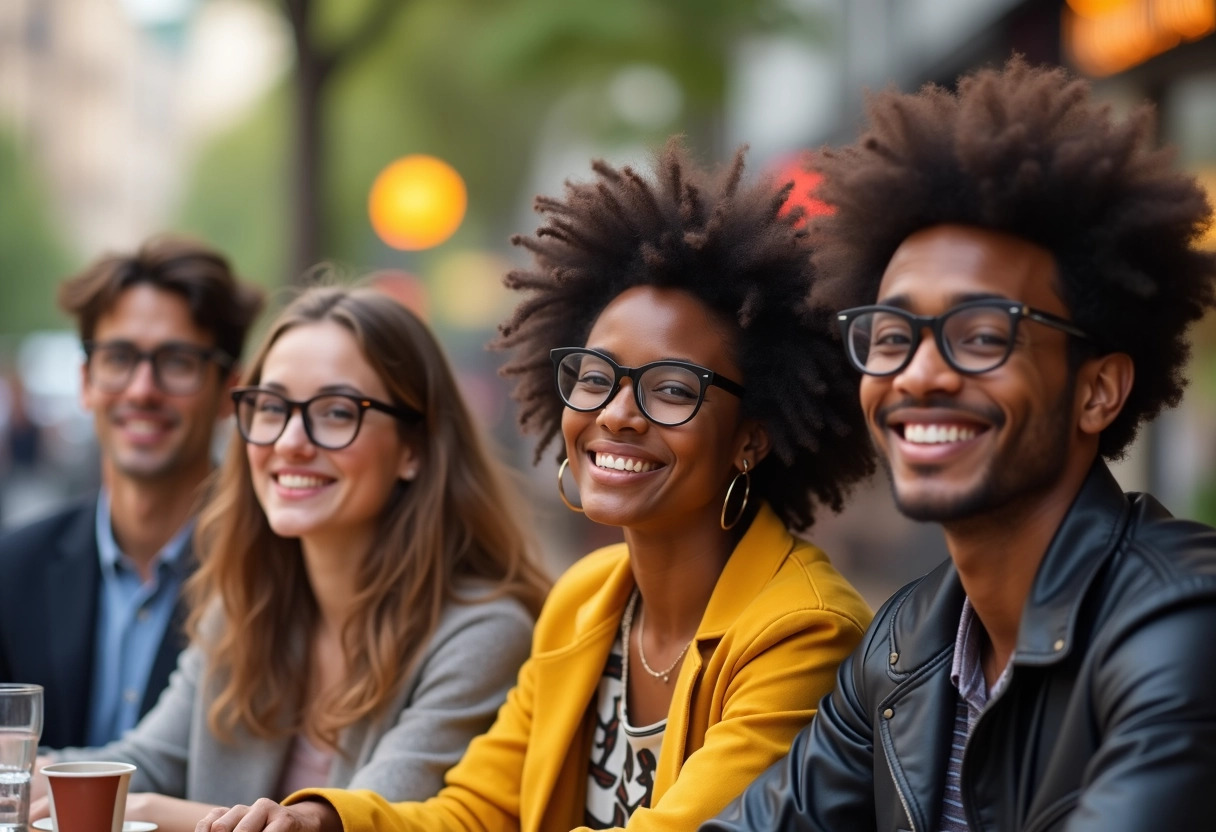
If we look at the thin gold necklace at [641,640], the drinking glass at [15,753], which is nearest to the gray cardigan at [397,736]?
the thin gold necklace at [641,640]

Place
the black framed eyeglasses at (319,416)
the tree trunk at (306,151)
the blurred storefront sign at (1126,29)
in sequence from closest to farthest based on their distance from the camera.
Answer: the black framed eyeglasses at (319,416) < the blurred storefront sign at (1126,29) < the tree trunk at (306,151)

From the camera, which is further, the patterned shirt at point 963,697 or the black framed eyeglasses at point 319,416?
the black framed eyeglasses at point 319,416

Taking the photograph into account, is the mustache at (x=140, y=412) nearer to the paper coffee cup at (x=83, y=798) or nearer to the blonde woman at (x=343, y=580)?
the blonde woman at (x=343, y=580)

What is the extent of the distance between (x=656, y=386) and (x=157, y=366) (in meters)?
2.65

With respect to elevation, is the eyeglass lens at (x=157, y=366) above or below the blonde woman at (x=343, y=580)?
above

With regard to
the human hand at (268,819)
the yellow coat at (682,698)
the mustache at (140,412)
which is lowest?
the human hand at (268,819)

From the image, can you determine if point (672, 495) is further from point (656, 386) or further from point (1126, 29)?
point (1126, 29)

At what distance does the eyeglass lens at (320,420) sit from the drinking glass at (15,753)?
1153 mm

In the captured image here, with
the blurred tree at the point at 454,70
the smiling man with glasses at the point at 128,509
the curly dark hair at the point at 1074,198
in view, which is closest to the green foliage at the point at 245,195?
the blurred tree at the point at 454,70

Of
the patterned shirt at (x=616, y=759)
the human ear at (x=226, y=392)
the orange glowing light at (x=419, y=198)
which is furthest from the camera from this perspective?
the orange glowing light at (x=419, y=198)

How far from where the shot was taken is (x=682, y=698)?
3236 mm

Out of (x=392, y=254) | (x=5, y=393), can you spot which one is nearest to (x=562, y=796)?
(x=5, y=393)

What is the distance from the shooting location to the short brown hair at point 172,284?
17.7 feet

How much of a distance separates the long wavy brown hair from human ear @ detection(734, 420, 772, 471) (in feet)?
3.56
